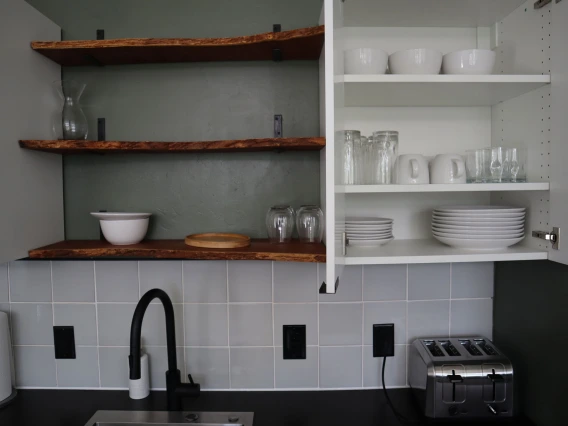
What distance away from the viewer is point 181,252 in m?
1.21

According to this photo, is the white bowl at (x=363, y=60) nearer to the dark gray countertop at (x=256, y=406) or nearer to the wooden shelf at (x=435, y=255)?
the wooden shelf at (x=435, y=255)

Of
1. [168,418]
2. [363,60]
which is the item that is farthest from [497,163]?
[168,418]

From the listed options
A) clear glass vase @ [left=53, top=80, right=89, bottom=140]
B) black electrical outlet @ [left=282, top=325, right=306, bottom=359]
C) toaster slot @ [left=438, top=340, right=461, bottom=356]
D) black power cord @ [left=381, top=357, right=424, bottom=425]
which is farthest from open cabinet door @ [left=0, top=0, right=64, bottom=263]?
toaster slot @ [left=438, top=340, right=461, bottom=356]

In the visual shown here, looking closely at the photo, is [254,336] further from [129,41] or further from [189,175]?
[129,41]

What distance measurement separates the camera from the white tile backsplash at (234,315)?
1.47 metres

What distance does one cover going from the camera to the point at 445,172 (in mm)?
1235

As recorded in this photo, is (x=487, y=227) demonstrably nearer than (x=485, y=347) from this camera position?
Yes

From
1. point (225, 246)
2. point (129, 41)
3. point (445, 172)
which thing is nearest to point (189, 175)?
point (225, 246)

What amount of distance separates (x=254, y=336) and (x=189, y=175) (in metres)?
0.63

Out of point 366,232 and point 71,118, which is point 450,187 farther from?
point 71,118

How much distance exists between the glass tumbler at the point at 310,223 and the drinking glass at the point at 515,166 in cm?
58

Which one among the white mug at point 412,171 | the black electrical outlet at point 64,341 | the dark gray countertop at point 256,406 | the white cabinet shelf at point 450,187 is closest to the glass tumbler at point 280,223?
the white cabinet shelf at point 450,187

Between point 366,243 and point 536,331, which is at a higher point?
point 366,243

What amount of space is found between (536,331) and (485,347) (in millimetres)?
170
